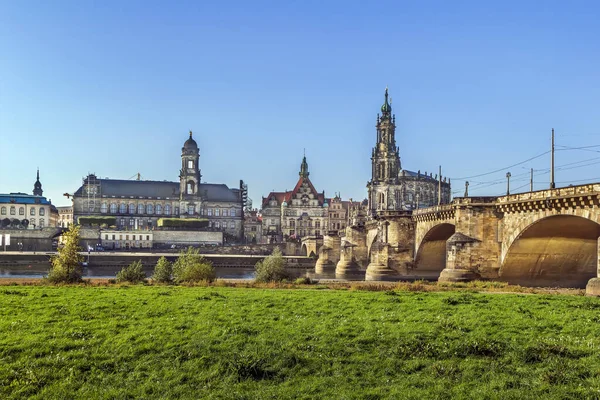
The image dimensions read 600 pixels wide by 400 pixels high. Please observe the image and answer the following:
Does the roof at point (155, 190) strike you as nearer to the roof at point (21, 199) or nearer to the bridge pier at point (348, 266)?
the roof at point (21, 199)

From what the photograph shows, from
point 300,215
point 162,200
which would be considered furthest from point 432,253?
point 162,200

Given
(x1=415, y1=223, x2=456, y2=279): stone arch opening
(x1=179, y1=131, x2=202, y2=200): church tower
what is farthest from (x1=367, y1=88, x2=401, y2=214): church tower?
(x1=415, y1=223, x2=456, y2=279): stone arch opening

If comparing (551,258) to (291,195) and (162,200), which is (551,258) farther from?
(162,200)

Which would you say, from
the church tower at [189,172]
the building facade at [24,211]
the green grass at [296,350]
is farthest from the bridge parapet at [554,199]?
the building facade at [24,211]

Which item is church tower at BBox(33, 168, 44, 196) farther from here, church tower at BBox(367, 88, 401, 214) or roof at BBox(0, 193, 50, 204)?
church tower at BBox(367, 88, 401, 214)

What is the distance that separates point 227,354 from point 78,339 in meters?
4.13

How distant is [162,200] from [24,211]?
106 feet

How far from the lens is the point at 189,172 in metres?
154

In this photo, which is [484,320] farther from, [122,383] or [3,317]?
[3,317]

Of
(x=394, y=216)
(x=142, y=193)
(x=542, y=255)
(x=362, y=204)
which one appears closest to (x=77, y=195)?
(x=142, y=193)

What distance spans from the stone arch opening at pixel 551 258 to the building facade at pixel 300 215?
344 feet

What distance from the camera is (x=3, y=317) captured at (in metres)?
17.9

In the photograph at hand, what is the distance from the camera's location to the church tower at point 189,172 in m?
153

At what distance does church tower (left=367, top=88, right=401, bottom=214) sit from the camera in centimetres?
Result: 12356
